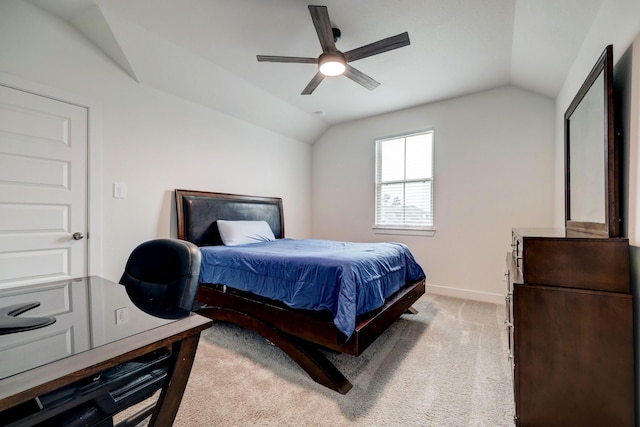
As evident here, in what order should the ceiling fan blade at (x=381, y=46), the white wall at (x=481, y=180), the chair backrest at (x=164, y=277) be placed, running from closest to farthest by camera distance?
the chair backrest at (x=164, y=277)
the ceiling fan blade at (x=381, y=46)
the white wall at (x=481, y=180)

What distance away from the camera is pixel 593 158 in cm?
160

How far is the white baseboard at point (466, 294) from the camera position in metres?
3.26

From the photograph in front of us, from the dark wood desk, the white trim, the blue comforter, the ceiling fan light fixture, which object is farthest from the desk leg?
the white trim

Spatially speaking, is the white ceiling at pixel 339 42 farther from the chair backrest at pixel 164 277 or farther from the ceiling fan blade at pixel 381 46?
the chair backrest at pixel 164 277

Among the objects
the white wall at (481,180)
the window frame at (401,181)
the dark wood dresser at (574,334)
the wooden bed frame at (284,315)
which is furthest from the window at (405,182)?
the dark wood dresser at (574,334)

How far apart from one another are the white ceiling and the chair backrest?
6.26 ft

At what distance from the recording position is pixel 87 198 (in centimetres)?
243

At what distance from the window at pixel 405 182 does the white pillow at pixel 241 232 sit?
1778mm

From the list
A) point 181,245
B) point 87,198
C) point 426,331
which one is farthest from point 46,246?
point 426,331

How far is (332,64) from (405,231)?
8.42ft

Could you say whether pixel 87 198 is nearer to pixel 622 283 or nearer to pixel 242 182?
pixel 242 182

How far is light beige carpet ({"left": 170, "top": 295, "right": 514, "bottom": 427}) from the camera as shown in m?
1.45

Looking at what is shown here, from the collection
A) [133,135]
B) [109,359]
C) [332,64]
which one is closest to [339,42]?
[332,64]

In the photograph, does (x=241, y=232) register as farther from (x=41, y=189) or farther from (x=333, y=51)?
(x=333, y=51)
